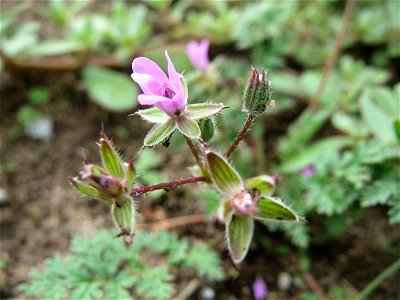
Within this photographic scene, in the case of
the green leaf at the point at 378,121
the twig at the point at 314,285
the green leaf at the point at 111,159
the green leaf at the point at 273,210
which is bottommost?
the green leaf at the point at 273,210

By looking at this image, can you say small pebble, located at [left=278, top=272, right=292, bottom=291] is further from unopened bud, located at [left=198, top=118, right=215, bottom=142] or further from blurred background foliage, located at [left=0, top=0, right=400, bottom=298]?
unopened bud, located at [left=198, top=118, right=215, bottom=142]

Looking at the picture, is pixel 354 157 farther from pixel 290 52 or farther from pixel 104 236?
pixel 290 52

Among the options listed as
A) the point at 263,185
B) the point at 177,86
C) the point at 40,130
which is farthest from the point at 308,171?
the point at 40,130

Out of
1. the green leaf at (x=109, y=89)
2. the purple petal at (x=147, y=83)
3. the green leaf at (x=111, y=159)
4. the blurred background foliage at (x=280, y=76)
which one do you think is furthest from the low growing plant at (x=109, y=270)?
the green leaf at (x=109, y=89)

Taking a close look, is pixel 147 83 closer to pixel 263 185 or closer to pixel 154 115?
pixel 154 115

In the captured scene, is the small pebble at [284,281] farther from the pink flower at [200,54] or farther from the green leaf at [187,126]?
the green leaf at [187,126]

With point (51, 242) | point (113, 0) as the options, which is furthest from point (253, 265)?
point (113, 0)
